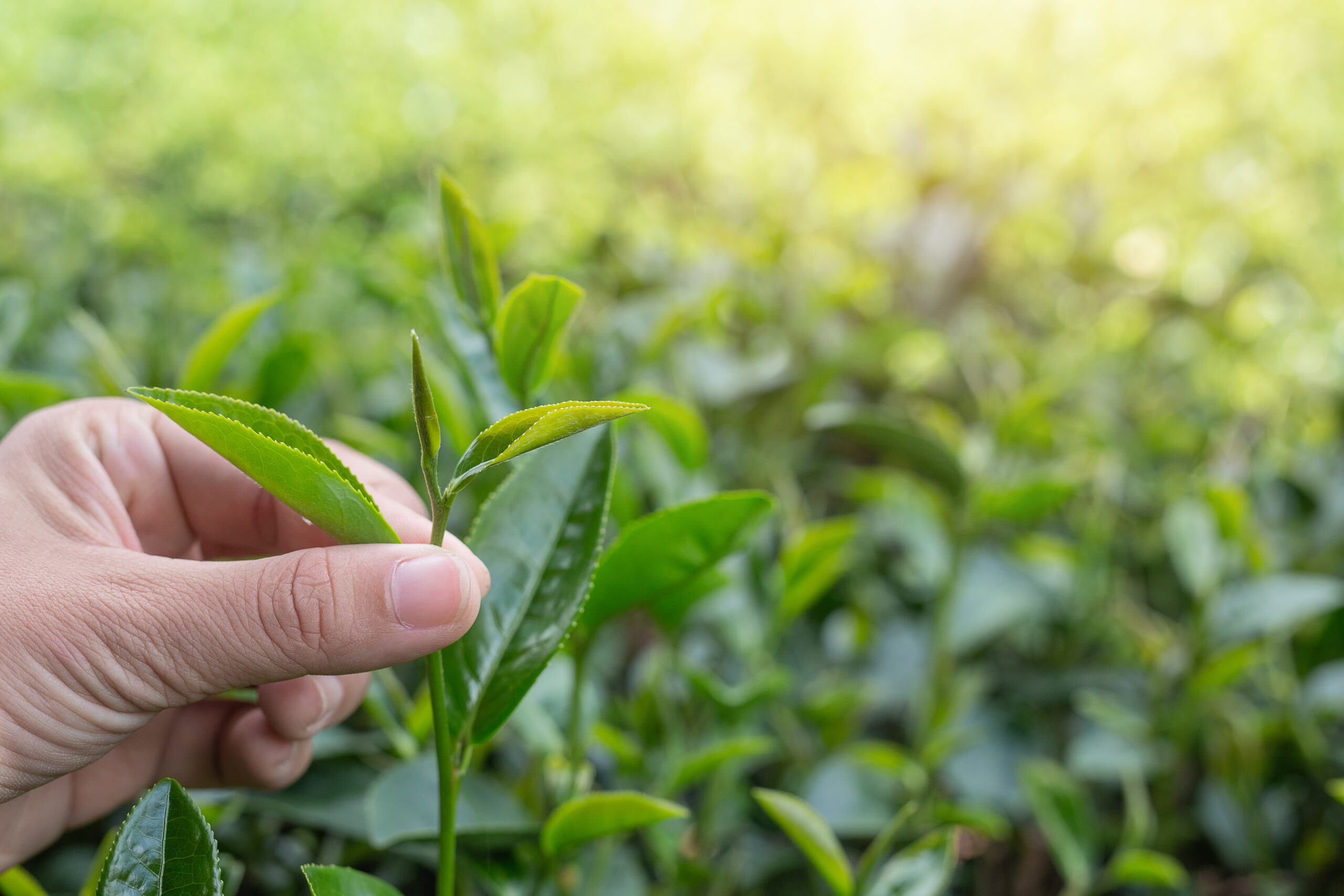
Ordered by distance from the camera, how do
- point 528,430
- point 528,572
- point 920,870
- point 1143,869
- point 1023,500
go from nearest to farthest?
point 528,430
point 528,572
point 920,870
point 1143,869
point 1023,500

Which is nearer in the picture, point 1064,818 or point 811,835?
point 811,835

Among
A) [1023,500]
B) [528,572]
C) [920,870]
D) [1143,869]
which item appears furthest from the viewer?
[1023,500]

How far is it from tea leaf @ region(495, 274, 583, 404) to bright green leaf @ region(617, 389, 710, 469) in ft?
0.53

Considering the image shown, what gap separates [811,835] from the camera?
2.31ft

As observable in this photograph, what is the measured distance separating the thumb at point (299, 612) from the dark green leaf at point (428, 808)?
162 mm

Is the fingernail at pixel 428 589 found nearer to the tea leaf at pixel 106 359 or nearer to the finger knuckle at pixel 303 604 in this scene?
the finger knuckle at pixel 303 604

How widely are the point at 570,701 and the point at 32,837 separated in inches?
17.7

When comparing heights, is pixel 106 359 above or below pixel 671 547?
above

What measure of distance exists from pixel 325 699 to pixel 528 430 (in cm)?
38

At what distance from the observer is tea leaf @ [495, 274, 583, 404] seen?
63 centimetres

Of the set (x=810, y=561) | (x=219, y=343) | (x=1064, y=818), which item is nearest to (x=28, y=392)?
(x=219, y=343)

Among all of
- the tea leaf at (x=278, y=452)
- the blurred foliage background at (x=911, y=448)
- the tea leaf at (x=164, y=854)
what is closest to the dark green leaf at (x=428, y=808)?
the blurred foliage background at (x=911, y=448)

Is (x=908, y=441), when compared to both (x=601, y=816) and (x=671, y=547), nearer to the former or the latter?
(x=671, y=547)

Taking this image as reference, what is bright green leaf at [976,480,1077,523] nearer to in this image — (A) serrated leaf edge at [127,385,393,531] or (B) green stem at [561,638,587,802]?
(B) green stem at [561,638,587,802]
